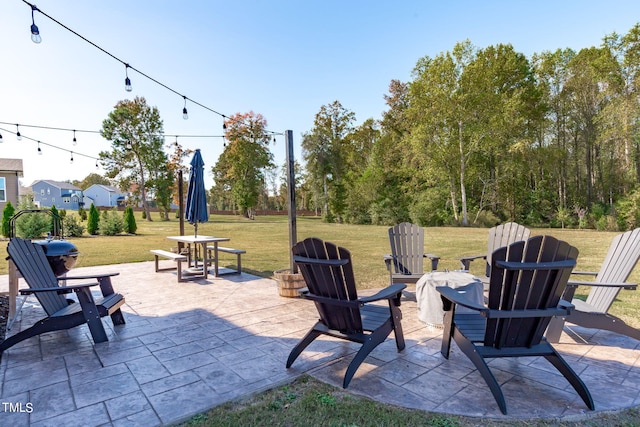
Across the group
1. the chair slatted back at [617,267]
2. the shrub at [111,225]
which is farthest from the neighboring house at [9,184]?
the chair slatted back at [617,267]

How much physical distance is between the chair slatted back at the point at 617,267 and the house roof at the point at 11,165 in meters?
21.9

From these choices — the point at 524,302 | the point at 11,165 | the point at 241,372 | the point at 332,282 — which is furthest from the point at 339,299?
the point at 11,165

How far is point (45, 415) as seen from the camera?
1955 millimetres

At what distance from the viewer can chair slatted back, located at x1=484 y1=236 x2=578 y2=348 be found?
201cm

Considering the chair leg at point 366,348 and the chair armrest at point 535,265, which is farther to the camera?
the chair leg at point 366,348

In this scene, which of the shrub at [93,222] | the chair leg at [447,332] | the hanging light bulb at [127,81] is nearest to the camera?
the chair leg at [447,332]

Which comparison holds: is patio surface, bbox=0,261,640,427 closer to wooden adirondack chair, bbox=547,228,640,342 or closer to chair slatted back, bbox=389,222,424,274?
wooden adirondack chair, bbox=547,228,640,342

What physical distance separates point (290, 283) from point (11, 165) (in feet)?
65.3

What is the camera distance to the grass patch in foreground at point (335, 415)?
6.08 ft

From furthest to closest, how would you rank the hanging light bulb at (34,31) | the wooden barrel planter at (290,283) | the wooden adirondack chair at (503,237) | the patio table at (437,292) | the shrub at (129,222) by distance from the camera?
the shrub at (129,222)
the wooden barrel planter at (290,283)
the wooden adirondack chair at (503,237)
the patio table at (437,292)
the hanging light bulb at (34,31)

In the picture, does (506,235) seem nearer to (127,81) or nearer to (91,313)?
(91,313)

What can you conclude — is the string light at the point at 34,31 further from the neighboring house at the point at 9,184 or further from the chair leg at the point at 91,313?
the neighboring house at the point at 9,184

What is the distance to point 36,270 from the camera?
10.1 ft

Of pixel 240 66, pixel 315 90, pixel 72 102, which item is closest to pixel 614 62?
pixel 315 90
